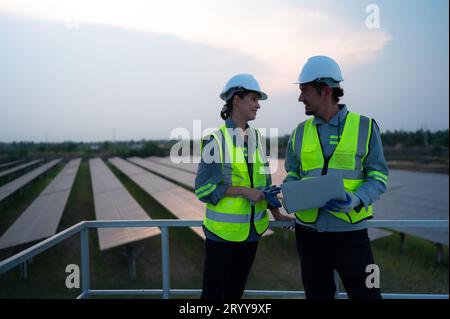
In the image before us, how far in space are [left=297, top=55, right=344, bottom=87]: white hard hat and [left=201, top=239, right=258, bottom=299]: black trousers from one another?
103 cm

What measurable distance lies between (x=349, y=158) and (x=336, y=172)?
12 centimetres

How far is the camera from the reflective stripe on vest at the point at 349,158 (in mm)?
1803

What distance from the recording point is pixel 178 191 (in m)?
18.3

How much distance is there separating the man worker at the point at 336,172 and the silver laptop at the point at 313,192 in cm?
10

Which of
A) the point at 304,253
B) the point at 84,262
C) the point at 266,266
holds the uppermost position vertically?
the point at 304,253

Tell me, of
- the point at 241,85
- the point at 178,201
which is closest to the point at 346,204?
the point at 241,85

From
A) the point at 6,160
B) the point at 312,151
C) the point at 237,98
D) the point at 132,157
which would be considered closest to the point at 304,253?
the point at 312,151

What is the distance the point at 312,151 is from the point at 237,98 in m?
0.54

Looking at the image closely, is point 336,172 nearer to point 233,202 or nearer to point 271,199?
point 271,199

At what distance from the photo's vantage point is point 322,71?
72.3 inches

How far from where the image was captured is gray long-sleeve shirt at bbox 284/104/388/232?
176 cm

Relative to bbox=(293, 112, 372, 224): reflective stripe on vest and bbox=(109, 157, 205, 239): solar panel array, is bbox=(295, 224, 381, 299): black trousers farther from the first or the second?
bbox=(109, 157, 205, 239): solar panel array
